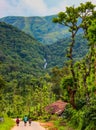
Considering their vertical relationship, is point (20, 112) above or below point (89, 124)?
below

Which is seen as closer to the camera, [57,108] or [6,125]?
[6,125]

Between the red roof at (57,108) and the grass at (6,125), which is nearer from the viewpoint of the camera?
the grass at (6,125)

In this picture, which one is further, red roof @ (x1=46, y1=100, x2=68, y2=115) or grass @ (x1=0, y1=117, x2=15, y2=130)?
red roof @ (x1=46, y1=100, x2=68, y2=115)

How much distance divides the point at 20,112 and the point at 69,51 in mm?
43647

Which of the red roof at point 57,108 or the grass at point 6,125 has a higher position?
the grass at point 6,125

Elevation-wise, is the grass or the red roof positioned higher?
the grass

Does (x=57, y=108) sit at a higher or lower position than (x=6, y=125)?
lower

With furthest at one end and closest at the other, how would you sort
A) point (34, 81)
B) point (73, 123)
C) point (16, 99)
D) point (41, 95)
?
point (34, 81), point (16, 99), point (41, 95), point (73, 123)

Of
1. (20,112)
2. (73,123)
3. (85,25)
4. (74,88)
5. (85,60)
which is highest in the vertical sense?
(85,25)

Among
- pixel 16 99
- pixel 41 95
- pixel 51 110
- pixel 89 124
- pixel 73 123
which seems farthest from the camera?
pixel 16 99

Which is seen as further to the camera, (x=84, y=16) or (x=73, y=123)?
(x=84, y=16)

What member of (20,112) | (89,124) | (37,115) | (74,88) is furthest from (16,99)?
(89,124)

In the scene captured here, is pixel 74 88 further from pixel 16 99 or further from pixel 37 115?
pixel 16 99

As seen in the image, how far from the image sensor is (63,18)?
47.6 metres
